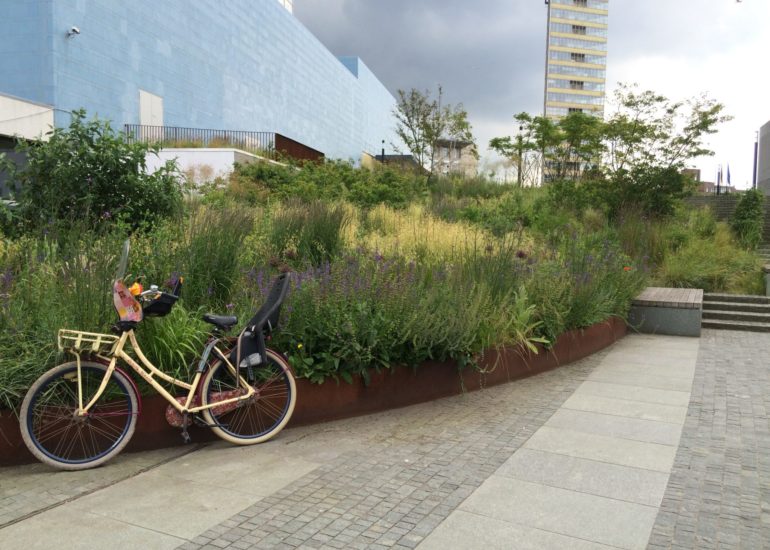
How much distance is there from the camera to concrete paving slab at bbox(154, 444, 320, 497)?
388 centimetres

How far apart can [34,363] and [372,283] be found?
275 cm

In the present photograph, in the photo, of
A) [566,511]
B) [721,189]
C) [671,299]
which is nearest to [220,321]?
[566,511]

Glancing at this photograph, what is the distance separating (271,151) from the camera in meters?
28.6

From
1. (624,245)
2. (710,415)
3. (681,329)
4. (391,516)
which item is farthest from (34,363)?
(624,245)

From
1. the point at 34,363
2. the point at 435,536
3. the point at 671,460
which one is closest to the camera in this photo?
the point at 435,536

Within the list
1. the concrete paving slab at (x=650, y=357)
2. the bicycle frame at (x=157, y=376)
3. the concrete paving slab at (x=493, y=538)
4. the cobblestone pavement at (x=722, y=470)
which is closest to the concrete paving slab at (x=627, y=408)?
the cobblestone pavement at (x=722, y=470)

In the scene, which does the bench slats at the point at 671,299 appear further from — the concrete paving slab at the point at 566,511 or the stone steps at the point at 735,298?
the concrete paving slab at the point at 566,511

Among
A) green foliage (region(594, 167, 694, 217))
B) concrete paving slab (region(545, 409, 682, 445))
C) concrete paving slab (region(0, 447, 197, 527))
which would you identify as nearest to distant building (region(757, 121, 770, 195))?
green foliage (region(594, 167, 694, 217))

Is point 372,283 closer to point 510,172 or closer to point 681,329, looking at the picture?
point 681,329

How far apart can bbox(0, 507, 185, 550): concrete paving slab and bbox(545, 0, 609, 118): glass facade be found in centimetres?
12927

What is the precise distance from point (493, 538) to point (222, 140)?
27.0 meters

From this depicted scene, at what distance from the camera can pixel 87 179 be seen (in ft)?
24.7

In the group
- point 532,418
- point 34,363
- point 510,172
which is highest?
point 510,172

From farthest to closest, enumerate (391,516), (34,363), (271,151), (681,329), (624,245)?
(271,151)
(624,245)
(681,329)
(34,363)
(391,516)
